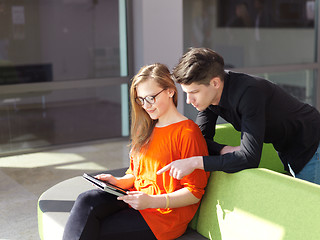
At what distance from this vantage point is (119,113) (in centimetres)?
652

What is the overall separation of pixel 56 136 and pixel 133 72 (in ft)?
4.32

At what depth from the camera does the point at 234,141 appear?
3359 mm

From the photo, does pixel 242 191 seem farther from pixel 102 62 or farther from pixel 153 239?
pixel 102 62

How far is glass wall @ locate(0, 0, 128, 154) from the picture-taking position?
5660mm

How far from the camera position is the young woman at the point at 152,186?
228cm

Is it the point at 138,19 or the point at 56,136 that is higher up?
the point at 138,19

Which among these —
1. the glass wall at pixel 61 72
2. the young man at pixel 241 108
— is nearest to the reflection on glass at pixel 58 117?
the glass wall at pixel 61 72

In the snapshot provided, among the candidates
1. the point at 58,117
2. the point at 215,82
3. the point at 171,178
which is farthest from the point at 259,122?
the point at 58,117

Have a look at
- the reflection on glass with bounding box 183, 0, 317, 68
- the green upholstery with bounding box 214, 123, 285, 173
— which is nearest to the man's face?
the green upholstery with bounding box 214, 123, 285, 173

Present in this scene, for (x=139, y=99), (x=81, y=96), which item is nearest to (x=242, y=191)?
(x=139, y=99)

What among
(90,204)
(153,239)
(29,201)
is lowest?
(29,201)

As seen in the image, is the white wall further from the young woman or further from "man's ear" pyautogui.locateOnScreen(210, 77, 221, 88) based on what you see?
"man's ear" pyautogui.locateOnScreen(210, 77, 221, 88)

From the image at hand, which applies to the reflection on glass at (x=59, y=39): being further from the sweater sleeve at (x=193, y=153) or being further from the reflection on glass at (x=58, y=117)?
the sweater sleeve at (x=193, y=153)

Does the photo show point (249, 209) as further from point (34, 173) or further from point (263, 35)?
point (263, 35)
